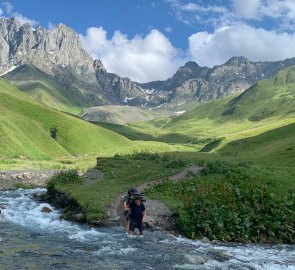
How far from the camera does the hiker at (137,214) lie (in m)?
34.2

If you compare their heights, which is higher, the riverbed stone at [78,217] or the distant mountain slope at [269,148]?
the distant mountain slope at [269,148]

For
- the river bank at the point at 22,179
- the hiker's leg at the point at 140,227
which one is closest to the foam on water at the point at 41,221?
the hiker's leg at the point at 140,227

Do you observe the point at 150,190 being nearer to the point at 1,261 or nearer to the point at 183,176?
the point at 183,176

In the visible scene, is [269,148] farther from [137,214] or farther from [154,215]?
[137,214]

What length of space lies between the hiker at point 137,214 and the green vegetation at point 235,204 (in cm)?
438

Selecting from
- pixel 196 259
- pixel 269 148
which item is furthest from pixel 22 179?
pixel 196 259

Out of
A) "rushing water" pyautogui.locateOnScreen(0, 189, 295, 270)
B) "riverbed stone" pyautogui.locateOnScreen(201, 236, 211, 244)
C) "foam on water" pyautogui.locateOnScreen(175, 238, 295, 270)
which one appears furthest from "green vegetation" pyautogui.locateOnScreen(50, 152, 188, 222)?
"foam on water" pyautogui.locateOnScreen(175, 238, 295, 270)

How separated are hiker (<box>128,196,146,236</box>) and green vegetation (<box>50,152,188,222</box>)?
581 cm

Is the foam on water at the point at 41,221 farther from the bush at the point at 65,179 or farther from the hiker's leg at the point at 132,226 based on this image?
the bush at the point at 65,179

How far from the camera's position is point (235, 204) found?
133 feet

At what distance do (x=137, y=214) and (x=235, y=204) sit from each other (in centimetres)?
1098

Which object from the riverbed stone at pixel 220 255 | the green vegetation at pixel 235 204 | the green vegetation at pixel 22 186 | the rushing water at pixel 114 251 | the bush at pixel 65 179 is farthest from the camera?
the green vegetation at pixel 22 186

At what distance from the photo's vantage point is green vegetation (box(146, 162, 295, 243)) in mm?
36625

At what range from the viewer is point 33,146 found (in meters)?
164
